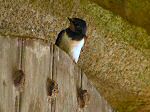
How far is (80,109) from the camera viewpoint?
2422 millimetres

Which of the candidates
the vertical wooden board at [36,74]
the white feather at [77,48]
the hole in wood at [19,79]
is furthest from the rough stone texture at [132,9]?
the hole in wood at [19,79]

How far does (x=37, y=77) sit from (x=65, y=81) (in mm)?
133

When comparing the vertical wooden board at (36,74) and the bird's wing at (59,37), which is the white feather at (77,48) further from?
the vertical wooden board at (36,74)

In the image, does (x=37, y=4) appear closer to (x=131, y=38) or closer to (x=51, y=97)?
(x=131, y=38)

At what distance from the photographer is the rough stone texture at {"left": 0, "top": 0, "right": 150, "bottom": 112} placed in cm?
289

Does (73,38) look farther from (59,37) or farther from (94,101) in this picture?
(94,101)

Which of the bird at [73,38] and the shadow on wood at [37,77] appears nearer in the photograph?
the shadow on wood at [37,77]

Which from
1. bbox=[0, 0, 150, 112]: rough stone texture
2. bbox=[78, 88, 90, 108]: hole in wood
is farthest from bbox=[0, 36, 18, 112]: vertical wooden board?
bbox=[0, 0, 150, 112]: rough stone texture

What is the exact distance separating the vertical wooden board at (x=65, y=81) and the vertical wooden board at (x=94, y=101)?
0.17 ft

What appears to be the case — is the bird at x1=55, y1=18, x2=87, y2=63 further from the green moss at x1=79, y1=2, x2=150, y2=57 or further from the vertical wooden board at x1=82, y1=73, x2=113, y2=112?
the vertical wooden board at x1=82, y1=73, x2=113, y2=112

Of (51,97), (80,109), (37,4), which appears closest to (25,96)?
(51,97)

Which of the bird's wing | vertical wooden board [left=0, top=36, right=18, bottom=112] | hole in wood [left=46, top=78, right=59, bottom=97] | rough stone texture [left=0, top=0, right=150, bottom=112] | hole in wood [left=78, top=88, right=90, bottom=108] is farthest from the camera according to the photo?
the bird's wing

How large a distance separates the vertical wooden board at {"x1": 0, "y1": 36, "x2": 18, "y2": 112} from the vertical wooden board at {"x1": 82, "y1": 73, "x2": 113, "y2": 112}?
0.33 m

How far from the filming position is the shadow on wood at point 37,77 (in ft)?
7.10
